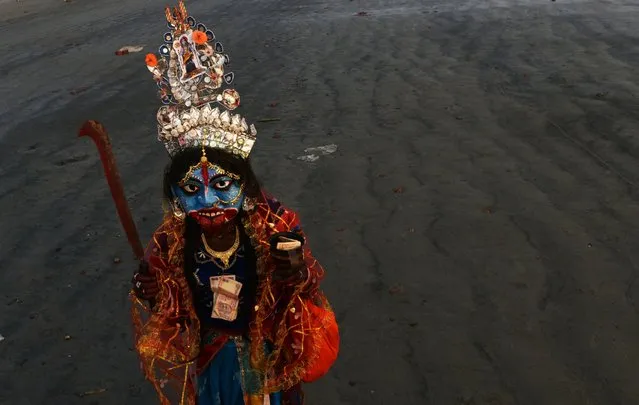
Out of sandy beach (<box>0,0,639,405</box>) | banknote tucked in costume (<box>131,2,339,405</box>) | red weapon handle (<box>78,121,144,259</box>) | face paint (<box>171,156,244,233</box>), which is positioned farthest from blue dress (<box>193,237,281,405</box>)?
sandy beach (<box>0,0,639,405</box>)

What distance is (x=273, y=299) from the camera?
8.07 ft

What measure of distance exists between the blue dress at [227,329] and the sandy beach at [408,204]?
3.69 feet

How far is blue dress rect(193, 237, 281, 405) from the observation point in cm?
248

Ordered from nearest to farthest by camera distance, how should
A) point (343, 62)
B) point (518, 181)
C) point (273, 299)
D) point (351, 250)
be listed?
point (273, 299), point (351, 250), point (518, 181), point (343, 62)

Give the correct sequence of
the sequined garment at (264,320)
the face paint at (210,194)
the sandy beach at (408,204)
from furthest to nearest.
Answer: the sandy beach at (408,204) < the sequined garment at (264,320) < the face paint at (210,194)

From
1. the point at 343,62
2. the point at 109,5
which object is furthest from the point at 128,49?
the point at 109,5

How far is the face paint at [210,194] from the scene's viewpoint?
92.0 inches

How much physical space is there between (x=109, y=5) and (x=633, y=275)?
15.9m

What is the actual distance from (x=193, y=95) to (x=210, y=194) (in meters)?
0.52

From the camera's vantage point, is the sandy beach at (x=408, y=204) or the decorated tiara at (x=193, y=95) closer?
the decorated tiara at (x=193, y=95)

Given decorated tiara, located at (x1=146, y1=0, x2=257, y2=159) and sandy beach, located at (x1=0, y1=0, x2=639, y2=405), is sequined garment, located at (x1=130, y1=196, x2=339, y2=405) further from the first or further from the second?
sandy beach, located at (x1=0, y1=0, x2=639, y2=405)

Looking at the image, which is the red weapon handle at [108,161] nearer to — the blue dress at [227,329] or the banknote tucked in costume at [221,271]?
the banknote tucked in costume at [221,271]

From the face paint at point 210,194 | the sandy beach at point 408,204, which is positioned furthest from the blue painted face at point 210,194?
the sandy beach at point 408,204

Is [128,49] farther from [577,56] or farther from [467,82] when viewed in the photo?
[577,56]
